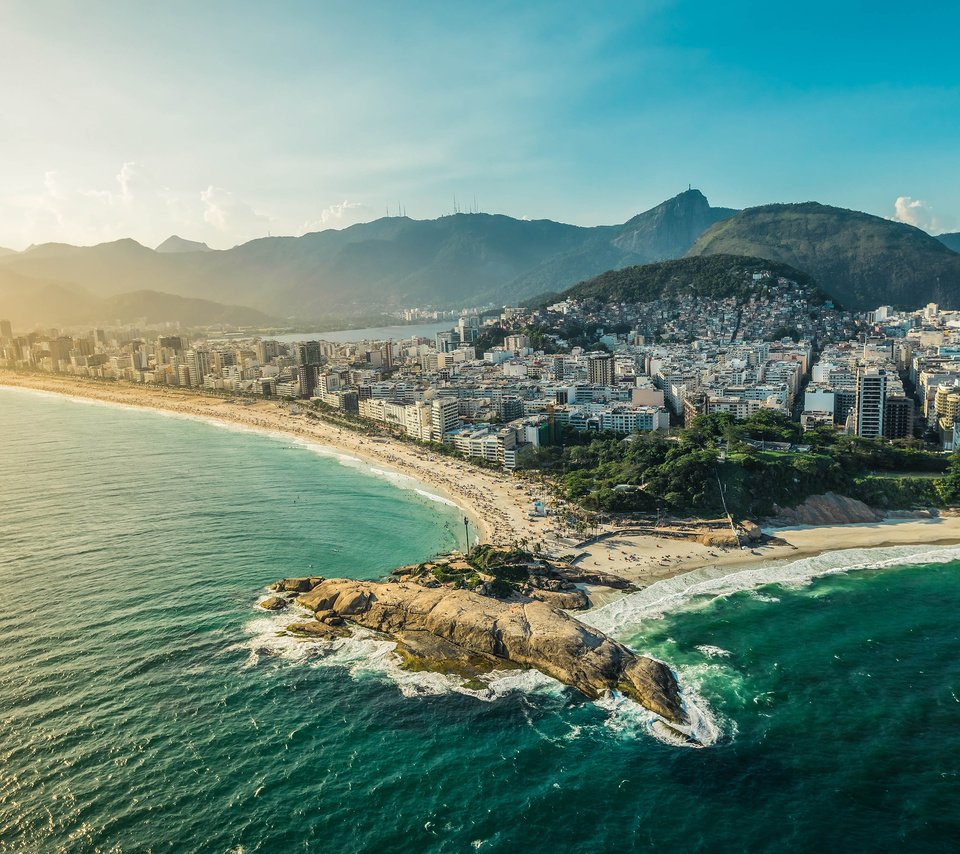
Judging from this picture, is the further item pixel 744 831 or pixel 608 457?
pixel 608 457

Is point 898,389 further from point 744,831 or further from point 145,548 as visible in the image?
point 145,548

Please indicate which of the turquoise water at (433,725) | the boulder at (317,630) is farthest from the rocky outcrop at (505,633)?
the turquoise water at (433,725)

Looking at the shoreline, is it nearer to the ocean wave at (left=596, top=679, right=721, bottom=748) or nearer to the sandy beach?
the sandy beach

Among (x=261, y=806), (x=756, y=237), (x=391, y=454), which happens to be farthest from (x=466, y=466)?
(x=756, y=237)

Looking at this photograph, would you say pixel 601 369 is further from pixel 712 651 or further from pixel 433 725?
pixel 433 725

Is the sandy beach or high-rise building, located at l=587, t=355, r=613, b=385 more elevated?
high-rise building, located at l=587, t=355, r=613, b=385

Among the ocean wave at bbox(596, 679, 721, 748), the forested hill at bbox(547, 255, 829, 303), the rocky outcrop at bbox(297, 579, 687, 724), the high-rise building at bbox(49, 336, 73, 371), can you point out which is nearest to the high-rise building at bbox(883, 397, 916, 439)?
the rocky outcrop at bbox(297, 579, 687, 724)

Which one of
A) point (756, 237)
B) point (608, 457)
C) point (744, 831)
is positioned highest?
point (756, 237)
